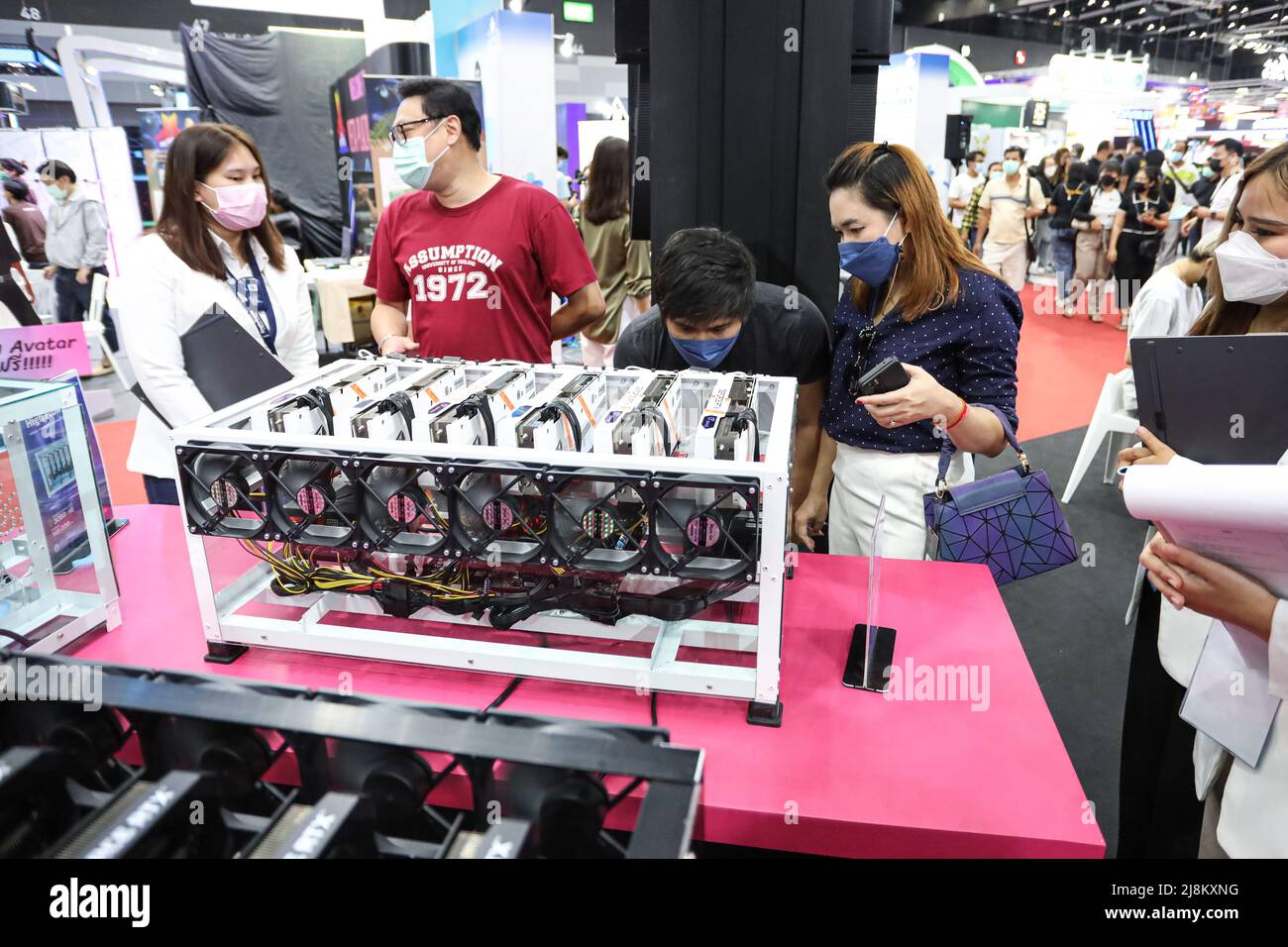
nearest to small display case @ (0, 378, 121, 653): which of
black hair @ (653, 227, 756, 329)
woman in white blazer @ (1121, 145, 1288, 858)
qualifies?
black hair @ (653, 227, 756, 329)

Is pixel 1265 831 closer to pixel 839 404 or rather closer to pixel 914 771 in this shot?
pixel 914 771

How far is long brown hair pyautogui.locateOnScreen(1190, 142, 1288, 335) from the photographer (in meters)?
1.58

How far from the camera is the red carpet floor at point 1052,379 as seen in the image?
5.06 metres

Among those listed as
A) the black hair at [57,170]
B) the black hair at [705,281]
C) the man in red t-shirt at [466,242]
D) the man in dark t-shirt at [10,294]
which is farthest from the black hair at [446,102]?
the black hair at [57,170]

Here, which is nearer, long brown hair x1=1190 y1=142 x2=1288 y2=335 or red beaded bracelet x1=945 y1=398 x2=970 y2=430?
long brown hair x1=1190 y1=142 x2=1288 y2=335

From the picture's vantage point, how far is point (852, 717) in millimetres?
1315

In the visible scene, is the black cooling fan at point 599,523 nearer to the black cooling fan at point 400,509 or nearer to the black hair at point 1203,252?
the black cooling fan at point 400,509

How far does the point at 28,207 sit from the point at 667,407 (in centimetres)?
816

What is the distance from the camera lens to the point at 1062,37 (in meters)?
19.8

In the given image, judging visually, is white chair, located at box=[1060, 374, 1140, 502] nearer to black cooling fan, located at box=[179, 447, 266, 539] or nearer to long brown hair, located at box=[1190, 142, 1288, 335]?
long brown hair, located at box=[1190, 142, 1288, 335]

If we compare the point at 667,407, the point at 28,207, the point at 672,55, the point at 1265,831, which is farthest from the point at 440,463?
the point at 28,207

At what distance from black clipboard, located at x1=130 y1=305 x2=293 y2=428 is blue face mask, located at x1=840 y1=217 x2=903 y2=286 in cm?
125
